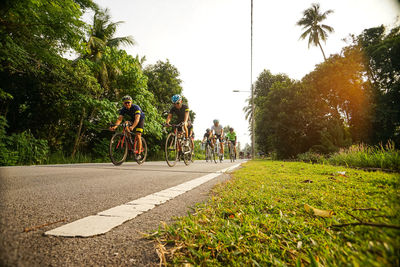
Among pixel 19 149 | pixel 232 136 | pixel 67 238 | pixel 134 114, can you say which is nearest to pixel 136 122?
pixel 134 114

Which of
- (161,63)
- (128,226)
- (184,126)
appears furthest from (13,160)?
(161,63)

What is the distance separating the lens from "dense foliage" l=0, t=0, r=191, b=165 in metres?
7.82

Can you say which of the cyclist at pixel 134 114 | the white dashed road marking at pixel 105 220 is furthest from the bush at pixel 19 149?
the white dashed road marking at pixel 105 220

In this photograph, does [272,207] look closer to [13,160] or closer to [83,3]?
[13,160]

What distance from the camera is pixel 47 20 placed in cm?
824

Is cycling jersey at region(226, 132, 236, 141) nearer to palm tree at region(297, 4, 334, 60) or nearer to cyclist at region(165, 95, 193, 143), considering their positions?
cyclist at region(165, 95, 193, 143)

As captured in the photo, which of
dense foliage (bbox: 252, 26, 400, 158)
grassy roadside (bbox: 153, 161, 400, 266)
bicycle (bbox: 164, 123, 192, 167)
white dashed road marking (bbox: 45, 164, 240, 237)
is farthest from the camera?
dense foliage (bbox: 252, 26, 400, 158)

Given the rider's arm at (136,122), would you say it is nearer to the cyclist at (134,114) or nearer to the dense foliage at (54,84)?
the cyclist at (134,114)

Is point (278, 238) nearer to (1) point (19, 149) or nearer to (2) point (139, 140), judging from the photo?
(2) point (139, 140)

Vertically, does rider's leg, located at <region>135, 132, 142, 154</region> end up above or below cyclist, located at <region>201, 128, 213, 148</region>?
below

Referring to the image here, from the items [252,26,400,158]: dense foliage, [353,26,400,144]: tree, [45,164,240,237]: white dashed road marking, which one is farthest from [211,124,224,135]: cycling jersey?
[45,164,240,237]: white dashed road marking

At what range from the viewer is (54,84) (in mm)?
10828

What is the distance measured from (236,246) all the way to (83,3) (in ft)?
46.0

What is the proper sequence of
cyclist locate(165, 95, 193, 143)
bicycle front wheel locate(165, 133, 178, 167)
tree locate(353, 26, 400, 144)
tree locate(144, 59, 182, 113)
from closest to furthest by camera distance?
tree locate(353, 26, 400, 144), bicycle front wheel locate(165, 133, 178, 167), cyclist locate(165, 95, 193, 143), tree locate(144, 59, 182, 113)
